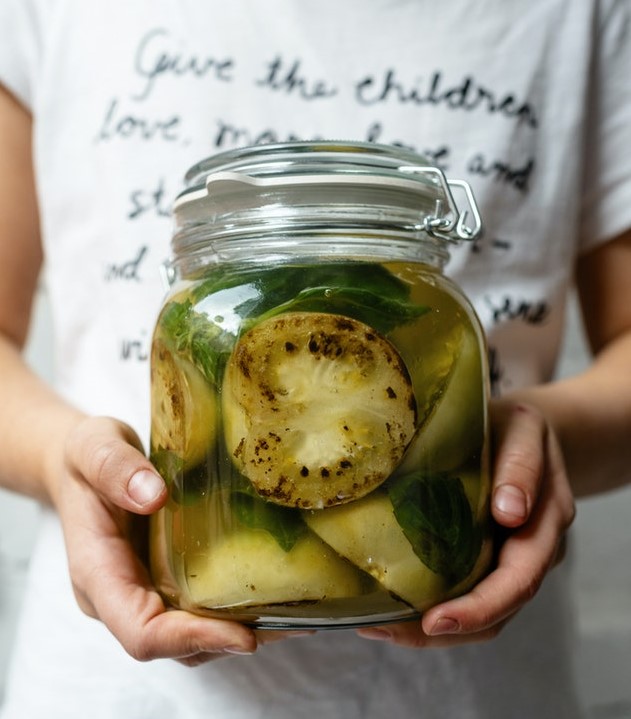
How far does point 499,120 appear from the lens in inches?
22.7

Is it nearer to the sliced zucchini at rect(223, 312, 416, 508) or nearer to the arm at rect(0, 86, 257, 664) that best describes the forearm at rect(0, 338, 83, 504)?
the arm at rect(0, 86, 257, 664)

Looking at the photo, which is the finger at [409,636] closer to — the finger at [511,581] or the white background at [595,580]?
the finger at [511,581]

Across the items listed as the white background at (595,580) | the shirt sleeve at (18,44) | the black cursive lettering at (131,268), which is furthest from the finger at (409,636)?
the white background at (595,580)

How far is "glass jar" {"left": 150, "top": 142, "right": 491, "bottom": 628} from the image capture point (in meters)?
0.35

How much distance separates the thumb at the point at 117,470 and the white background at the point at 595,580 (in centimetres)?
63

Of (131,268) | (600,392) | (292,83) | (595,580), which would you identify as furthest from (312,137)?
(595,580)

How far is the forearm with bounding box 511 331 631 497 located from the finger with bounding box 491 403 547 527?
0.21ft

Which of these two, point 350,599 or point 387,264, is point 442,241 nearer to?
point 387,264

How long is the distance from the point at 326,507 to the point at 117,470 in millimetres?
102

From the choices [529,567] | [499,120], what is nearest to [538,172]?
[499,120]

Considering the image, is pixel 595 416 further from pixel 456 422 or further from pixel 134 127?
pixel 134 127

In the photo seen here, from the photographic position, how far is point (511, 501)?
1.31 feet

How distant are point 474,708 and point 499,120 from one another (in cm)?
39

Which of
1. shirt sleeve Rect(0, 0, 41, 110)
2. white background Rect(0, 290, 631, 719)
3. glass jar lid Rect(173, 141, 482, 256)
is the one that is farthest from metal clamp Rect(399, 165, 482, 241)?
white background Rect(0, 290, 631, 719)
